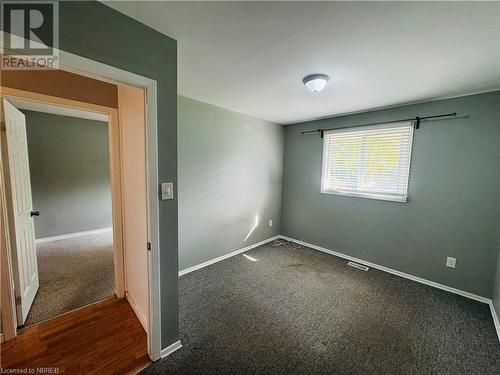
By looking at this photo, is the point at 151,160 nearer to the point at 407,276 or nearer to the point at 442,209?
the point at 442,209

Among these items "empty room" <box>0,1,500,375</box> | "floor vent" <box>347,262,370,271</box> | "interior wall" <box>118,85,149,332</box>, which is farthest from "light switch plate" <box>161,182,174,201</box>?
"floor vent" <box>347,262,370,271</box>

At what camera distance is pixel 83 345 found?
5.45ft

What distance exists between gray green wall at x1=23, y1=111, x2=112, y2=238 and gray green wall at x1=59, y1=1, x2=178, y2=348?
13.3ft

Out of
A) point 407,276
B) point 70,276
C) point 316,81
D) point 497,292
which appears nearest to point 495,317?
point 497,292

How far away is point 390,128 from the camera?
2828 mm

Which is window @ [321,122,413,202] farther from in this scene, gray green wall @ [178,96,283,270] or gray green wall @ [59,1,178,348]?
gray green wall @ [59,1,178,348]

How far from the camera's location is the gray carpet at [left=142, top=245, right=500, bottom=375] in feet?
4.98

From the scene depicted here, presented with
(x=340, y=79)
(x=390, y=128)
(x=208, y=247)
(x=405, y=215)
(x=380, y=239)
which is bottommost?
(x=208, y=247)

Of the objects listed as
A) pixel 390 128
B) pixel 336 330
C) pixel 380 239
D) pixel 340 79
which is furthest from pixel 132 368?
pixel 390 128

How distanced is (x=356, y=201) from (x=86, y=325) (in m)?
3.57

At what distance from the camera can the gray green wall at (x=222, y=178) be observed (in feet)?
8.98

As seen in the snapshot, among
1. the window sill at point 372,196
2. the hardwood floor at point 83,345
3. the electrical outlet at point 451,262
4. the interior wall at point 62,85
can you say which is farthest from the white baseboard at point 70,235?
the electrical outlet at point 451,262

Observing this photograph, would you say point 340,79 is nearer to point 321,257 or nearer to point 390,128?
point 390,128

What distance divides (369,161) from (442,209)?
103 cm
